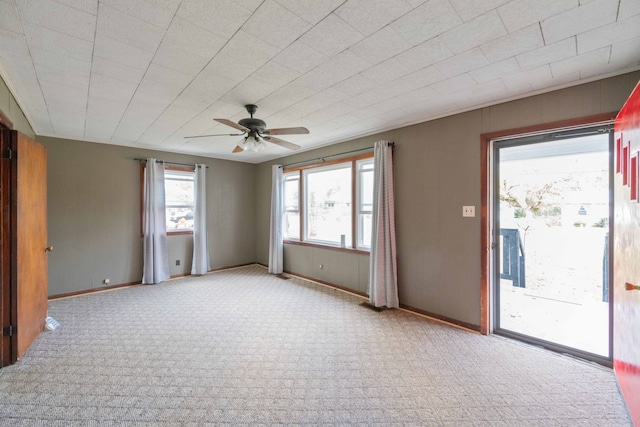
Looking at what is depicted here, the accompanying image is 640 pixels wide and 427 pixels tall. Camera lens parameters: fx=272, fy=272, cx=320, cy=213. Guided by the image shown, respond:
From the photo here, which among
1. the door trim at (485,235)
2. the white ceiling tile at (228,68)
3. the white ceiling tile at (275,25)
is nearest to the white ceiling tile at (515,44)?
the door trim at (485,235)

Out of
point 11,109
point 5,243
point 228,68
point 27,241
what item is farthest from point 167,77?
point 27,241

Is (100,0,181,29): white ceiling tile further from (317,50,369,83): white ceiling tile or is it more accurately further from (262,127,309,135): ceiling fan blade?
(262,127,309,135): ceiling fan blade

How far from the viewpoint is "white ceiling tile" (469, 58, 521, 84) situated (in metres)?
2.10

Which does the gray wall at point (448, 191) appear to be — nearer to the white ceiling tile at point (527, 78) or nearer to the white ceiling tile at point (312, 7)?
the white ceiling tile at point (527, 78)

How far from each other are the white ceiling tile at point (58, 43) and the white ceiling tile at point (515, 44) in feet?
8.97

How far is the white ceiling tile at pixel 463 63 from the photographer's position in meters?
1.98

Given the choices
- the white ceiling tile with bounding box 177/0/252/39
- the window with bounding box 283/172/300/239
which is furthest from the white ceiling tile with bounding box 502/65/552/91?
the window with bounding box 283/172/300/239

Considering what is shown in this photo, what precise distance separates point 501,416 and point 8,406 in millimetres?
3308

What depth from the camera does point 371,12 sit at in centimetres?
154

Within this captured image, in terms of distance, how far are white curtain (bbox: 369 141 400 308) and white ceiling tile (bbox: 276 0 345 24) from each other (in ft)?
7.71

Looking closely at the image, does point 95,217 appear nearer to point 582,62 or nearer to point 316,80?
point 316,80

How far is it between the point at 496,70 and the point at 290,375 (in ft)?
9.83

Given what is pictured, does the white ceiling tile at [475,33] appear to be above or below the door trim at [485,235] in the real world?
above

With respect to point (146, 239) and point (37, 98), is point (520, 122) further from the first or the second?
point (146, 239)
